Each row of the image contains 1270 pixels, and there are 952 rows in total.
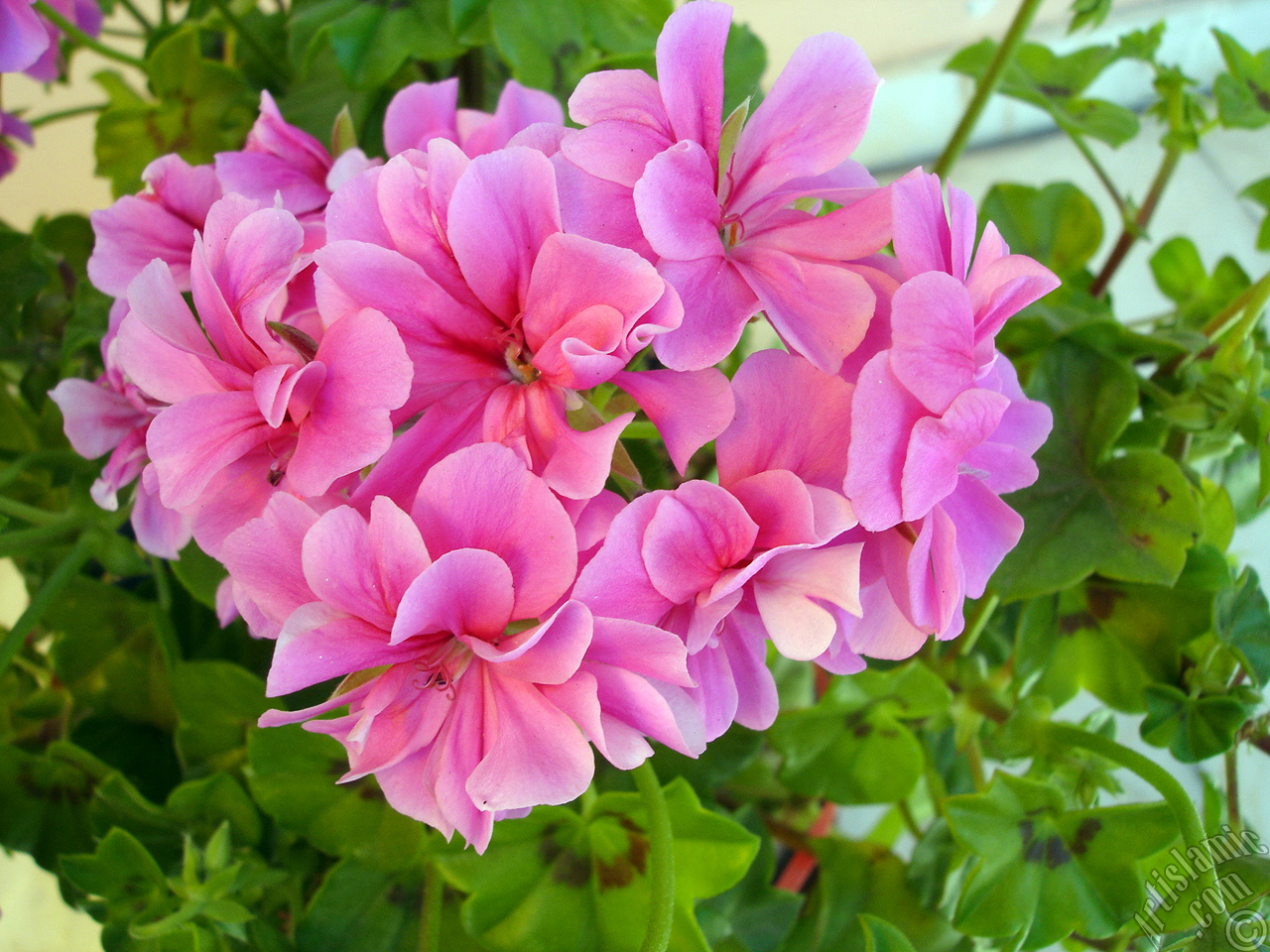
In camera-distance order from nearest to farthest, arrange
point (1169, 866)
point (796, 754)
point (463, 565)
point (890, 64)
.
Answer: point (463, 565)
point (1169, 866)
point (796, 754)
point (890, 64)

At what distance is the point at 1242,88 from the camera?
0.57 m

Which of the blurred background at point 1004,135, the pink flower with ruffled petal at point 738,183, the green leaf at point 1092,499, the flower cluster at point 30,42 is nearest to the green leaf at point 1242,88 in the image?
the green leaf at point 1092,499

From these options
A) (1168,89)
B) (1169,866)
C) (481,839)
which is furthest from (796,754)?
(1168,89)

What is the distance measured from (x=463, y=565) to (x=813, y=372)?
0.38ft

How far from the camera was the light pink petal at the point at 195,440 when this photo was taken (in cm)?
28

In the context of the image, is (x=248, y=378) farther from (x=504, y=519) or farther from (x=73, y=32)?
(x=73, y=32)

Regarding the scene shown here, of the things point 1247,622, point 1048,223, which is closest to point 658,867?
point 1247,622

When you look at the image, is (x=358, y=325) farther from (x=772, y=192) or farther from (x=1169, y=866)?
(x=1169, y=866)

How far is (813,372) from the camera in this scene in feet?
0.94

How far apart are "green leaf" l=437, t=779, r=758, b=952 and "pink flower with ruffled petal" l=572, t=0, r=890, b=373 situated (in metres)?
0.24

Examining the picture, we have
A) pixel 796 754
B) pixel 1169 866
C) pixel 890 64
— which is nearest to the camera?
pixel 1169 866

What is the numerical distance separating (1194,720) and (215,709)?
510mm

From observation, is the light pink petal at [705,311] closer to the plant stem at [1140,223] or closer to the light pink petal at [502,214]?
the light pink petal at [502,214]

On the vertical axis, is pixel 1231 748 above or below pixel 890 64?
below
